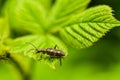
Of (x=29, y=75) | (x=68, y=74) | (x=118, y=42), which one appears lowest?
(x=68, y=74)

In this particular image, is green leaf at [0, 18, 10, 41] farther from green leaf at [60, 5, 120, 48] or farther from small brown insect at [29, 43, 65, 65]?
green leaf at [60, 5, 120, 48]

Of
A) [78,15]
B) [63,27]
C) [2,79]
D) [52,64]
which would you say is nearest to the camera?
[52,64]

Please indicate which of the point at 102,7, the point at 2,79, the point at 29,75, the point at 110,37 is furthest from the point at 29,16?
the point at 110,37

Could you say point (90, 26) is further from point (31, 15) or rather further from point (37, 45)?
point (31, 15)

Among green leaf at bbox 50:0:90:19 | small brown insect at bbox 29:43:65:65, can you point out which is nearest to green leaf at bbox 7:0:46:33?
green leaf at bbox 50:0:90:19

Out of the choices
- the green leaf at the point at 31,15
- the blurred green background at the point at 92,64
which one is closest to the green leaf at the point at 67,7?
the green leaf at the point at 31,15

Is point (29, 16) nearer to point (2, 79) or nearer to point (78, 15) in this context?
point (78, 15)

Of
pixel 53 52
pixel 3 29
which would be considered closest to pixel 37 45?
pixel 53 52
